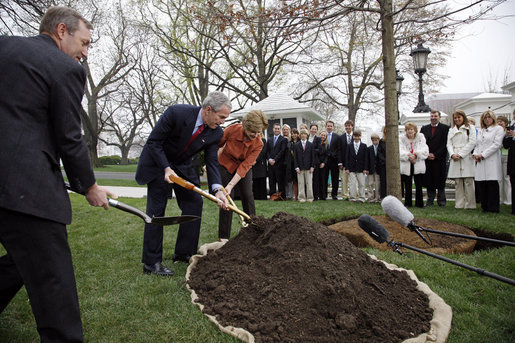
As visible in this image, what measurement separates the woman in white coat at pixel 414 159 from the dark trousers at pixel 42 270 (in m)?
7.68

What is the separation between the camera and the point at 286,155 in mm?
10047

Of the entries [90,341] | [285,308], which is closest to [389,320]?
[285,308]

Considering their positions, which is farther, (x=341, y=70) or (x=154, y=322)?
(x=341, y=70)

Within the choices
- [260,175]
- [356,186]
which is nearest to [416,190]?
[356,186]

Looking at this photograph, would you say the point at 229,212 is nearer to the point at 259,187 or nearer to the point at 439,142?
the point at 259,187

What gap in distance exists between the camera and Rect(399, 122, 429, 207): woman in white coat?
7.93 metres

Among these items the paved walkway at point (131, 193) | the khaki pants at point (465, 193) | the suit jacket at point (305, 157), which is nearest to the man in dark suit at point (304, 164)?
the suit jacket at point (305, 157)

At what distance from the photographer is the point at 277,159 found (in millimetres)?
10039

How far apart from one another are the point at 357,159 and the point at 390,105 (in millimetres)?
4142

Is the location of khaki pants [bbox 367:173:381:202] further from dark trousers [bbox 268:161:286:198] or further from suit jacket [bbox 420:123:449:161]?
dark trousers [bbox 268:161:286:198]

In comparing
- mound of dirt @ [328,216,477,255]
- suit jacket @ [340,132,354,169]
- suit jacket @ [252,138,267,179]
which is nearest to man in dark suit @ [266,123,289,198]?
suit jacket @ [252,138,267,179]

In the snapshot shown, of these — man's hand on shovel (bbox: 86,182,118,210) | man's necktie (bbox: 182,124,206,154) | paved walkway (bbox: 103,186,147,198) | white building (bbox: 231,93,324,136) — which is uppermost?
white building (bbox: 231,93,324,136)

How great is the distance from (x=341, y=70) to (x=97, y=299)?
74.6 ft

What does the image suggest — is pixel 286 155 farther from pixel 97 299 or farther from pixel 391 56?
pixel 97 299
